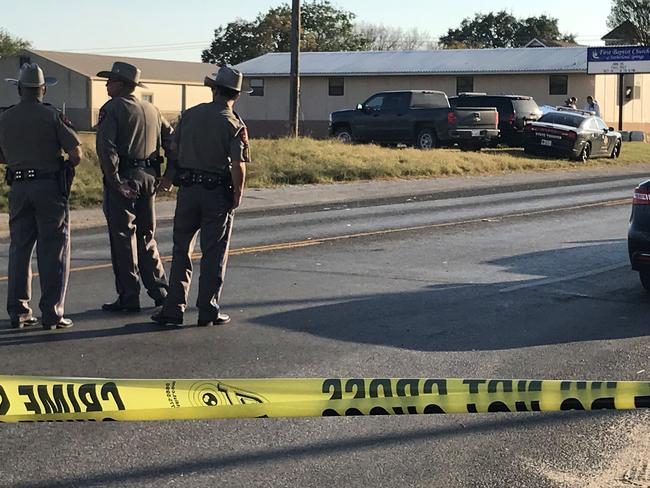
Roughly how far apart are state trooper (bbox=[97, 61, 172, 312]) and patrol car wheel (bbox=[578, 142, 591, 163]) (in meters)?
24.5

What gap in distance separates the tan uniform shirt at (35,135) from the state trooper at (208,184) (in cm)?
86

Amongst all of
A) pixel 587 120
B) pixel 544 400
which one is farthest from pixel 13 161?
pixel 587 120

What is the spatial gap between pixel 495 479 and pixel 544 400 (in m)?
1.08

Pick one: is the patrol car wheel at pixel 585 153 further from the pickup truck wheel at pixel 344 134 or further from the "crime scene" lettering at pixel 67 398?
the "crime scene" lettering at pixel 67 398

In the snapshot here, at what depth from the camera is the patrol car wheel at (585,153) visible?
31.3 metres

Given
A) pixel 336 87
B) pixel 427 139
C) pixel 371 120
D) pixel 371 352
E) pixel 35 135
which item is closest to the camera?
pixel 371 352

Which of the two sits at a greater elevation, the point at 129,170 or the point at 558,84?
the point at 558,84

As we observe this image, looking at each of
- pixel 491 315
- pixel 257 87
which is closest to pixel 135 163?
pixel 491 315

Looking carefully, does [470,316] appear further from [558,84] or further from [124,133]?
[558,84]

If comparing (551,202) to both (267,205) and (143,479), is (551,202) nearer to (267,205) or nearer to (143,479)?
(267,205)

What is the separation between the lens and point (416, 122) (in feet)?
105

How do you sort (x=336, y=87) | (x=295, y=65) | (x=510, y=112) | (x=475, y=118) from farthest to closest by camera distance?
(x=336, y=87), (x=510, y=112), (x=475, y=118), (x=295, y=65)

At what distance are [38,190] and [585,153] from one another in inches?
1015

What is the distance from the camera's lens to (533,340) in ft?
26.1
